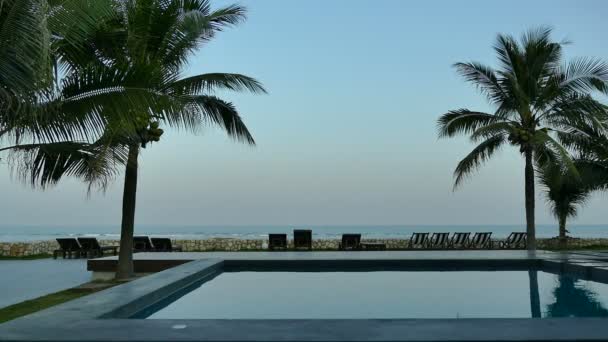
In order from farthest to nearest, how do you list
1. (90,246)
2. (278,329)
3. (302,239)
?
(302,239)
(90,246)
(278,329)

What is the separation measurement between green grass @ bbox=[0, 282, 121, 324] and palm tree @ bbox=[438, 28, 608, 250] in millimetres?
9899

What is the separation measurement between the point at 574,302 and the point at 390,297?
2.39 metres

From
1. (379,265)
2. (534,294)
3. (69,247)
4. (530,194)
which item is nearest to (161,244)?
(69,247)

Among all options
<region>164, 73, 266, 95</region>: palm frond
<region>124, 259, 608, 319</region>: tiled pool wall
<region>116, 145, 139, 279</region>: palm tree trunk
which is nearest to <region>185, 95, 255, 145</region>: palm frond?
<region>164, 73, 266, 95</region>: palm frond

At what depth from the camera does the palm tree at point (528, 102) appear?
1538cm

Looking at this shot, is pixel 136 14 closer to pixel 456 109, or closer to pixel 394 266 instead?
pixel 394 266

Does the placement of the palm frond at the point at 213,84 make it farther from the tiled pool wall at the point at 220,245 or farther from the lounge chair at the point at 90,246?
the tiled pool wall at the point at 220,245

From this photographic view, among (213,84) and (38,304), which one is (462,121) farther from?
(38,304)

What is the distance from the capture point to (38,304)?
8.14 meters

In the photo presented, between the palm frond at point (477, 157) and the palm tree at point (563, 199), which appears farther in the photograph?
the palm tree at point (563, 199)

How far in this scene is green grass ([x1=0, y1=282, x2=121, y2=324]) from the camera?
24.1ft

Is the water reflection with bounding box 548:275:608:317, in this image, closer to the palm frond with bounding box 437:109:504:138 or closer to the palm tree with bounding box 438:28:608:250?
the palm tree with bounding box 438:28:608:250

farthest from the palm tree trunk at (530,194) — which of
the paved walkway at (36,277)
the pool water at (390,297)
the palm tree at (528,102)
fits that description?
the paved walkway at (36,277)

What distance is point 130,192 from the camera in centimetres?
1090
